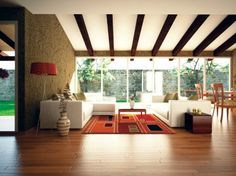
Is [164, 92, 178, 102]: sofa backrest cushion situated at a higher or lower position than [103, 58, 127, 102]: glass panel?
lower

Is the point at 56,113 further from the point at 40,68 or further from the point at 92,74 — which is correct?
the point at 92,74

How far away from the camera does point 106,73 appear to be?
9.55 meters

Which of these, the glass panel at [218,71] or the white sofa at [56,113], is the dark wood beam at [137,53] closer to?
the glass panel at [218,71]

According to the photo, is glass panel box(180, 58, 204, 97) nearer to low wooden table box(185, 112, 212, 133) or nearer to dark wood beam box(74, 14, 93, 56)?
dark wood beam box(74, 14, 93, 56)

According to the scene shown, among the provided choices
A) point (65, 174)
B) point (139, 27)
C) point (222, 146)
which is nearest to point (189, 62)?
point (139, 27)

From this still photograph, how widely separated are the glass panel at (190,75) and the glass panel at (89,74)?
13.2 ft

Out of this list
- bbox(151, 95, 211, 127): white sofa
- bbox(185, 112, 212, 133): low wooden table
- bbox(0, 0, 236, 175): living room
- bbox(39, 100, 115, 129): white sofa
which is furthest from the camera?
bbox(151, 95, 211, 127): white sofa

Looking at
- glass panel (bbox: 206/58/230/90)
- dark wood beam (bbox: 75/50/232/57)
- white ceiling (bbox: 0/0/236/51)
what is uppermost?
white ceiling (bbox: 0/0/236/51)

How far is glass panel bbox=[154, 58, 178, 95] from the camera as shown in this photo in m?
9.52

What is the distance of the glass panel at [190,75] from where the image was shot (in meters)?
9.49

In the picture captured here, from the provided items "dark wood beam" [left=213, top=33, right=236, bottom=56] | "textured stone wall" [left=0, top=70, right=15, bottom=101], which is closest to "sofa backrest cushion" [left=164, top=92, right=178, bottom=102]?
"dark wood beam" [left=213, top=33, right=236, bottom=56]

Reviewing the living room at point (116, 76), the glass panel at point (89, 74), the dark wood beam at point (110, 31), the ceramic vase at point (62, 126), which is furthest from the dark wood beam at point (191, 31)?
the ceramic vase at point (62, 126)

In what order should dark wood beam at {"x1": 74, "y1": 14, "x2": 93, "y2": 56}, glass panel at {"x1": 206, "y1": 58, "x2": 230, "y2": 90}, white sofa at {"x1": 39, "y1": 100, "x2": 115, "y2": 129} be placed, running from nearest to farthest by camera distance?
white sofa at {"x1": 39, "y1": 100, "x2": 115, "y2": 129}, dark wood beam at {"x1": 74, "y1": 14, "x2": 93, "y2": 56}, glass panel at {"x1": 206, "y1": 58, "x2": 230, "y2": 90}

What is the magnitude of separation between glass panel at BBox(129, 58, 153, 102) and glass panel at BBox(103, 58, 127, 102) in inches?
13.3
